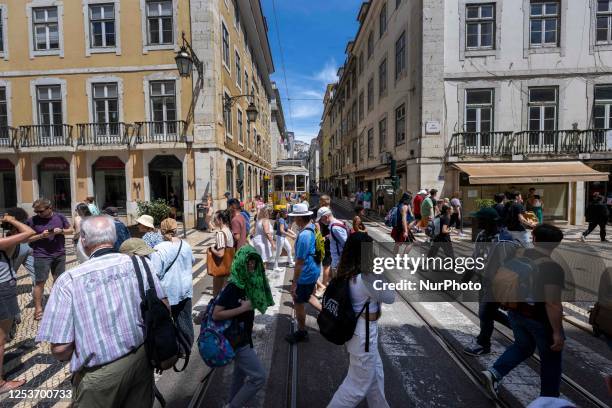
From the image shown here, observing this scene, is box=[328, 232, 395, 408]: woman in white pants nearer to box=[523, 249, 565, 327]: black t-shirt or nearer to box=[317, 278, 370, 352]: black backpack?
box=[317, 278, 370, 352]: black backpack

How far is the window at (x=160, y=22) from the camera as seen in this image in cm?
1420

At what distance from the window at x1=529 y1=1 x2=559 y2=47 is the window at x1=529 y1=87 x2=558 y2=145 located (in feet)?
7.03

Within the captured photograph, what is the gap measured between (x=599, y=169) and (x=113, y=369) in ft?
64.1

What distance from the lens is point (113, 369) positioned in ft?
5.90

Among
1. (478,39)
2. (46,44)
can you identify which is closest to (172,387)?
(478,39)

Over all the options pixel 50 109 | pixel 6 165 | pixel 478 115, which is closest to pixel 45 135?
pixel 50 109

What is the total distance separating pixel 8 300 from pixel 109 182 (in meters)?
14.3

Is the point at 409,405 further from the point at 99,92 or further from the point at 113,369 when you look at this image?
the point at 99,92

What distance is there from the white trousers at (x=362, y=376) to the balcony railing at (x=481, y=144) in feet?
45.5

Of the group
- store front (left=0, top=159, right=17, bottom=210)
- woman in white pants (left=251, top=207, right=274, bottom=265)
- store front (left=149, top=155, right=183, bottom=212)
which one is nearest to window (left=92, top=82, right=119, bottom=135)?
store front (left=149, top=155, right=183, bottom=212)

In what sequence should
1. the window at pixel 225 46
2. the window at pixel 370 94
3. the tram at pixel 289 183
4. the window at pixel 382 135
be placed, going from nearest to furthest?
the window at pixel 225 46 < the tram at pixel 289 183 < the window at pixel 382 135 < the window at pixel 370 94

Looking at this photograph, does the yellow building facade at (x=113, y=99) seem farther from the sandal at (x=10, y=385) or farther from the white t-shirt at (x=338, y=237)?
the sandal at (x=10, y=385)

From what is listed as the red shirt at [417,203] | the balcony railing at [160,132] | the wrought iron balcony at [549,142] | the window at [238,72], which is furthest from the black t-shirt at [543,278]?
the window at [238,72]

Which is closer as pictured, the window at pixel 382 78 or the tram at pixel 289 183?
the tram at pixel 289 183
